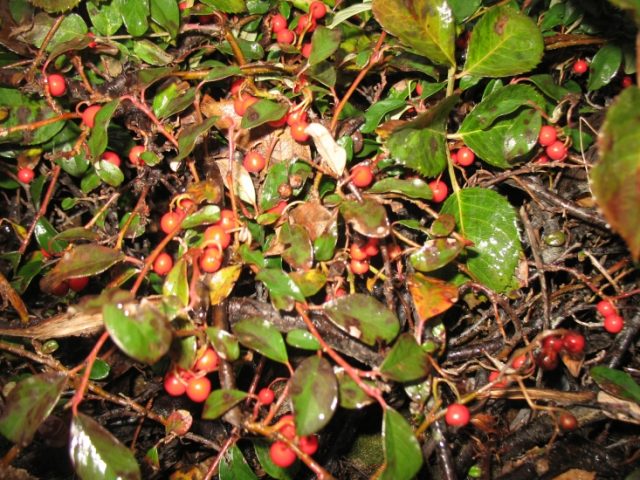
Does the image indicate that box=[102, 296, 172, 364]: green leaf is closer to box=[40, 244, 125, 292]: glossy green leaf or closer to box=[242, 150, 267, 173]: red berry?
box=[40, 244, 125, 292]: glossy green leaf

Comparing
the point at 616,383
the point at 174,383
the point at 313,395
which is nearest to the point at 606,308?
the point at 616,383

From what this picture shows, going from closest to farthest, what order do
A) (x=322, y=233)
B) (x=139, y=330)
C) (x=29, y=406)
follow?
(x=139, y=330), (x=29, y=406), (x=322, y=233)

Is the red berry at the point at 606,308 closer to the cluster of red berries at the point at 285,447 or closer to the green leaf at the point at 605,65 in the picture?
the green leaf at the point at 605,65

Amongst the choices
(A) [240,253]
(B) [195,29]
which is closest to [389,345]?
(A) [240,253]

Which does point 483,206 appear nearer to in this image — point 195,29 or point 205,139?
point 205,139

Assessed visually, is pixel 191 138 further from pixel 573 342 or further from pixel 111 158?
pixel 573 342

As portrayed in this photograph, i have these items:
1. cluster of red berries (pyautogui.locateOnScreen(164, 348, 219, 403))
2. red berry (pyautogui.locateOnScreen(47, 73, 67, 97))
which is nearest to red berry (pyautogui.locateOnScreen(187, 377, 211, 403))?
cluster of red berries (pyautogui.locateOnScreen(164, 348, 219, 403))
